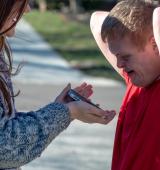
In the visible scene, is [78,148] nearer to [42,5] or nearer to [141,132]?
[141,132]

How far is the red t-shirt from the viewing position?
2.57 meters

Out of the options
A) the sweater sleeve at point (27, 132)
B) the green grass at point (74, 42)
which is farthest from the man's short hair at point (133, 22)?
the green grass at point (74, 42)

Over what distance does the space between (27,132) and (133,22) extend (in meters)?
0.53

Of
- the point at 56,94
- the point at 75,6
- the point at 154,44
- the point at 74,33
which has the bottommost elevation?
the point at 75,6

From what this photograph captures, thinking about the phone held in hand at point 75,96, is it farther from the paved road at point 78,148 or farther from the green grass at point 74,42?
the green grass at point 74,42

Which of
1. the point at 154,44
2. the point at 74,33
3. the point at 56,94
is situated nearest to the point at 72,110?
the point at 154,44

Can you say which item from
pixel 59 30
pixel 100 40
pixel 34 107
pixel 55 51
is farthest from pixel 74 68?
pixel 100 40

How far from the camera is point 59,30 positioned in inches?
811

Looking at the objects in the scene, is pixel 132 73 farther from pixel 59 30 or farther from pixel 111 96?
pixel 59 30

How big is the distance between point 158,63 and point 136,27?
0.16 meters

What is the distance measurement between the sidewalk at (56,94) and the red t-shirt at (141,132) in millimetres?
771

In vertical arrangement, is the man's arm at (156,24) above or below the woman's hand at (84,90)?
above

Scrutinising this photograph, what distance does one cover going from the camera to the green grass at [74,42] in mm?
12836

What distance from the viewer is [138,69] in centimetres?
257
